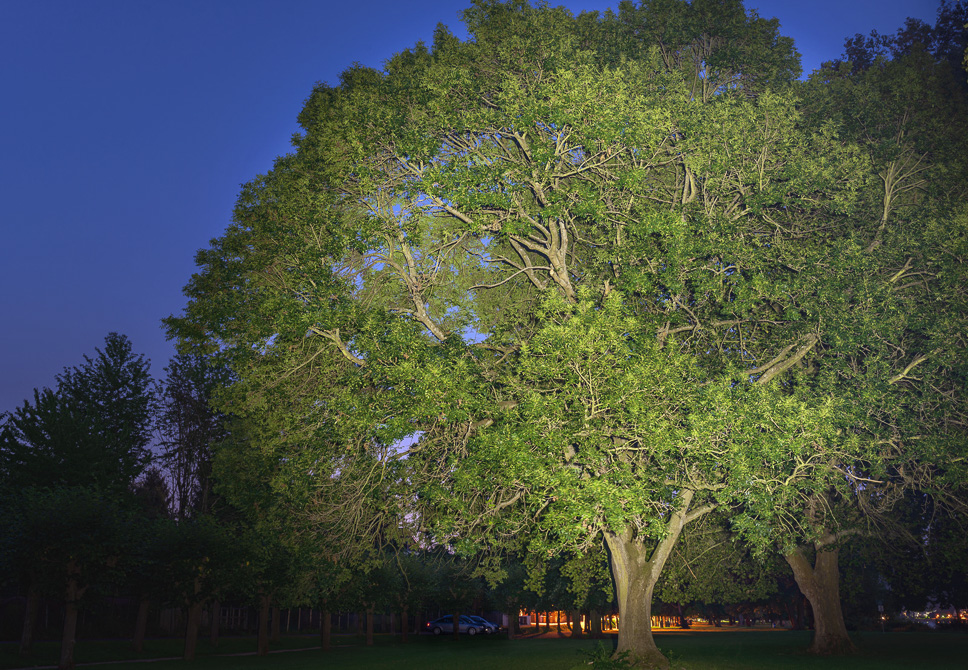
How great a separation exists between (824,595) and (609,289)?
2048 centimetres

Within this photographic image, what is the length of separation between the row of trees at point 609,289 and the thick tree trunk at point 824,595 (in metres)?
9.33

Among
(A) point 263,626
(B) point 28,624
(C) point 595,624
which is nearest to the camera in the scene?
(B) point 28,624

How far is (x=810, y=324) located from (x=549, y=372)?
8.04m

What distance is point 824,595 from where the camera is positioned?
32.1 m

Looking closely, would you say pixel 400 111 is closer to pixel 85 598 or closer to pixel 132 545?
pixel 132 545

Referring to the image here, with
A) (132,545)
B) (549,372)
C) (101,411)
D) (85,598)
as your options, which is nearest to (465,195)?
(549,372)

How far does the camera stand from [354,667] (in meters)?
31.2

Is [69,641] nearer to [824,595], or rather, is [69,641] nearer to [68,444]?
[68,444]

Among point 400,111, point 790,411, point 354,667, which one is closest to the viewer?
point 790,411

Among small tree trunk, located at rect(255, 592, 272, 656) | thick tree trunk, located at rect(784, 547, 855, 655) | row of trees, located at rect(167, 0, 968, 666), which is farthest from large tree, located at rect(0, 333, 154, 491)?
thick tree trunk, located at rect(784, 547, 855, 655)

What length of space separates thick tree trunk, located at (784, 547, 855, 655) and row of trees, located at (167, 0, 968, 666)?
367 inches

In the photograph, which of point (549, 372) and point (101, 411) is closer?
point (549, 372)

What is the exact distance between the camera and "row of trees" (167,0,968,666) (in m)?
17.4

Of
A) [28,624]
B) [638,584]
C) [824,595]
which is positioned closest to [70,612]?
[28,624]
